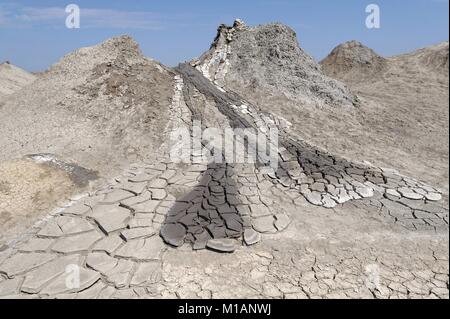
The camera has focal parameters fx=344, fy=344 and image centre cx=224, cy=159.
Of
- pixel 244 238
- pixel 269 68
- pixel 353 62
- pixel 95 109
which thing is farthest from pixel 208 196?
pixel 353 62

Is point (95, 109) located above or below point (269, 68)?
below

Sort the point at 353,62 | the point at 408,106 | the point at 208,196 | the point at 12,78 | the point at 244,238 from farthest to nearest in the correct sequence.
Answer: the point at 12,78
the point at 353,62
the point at 408,106
the point at 208,196
the point at 244,238

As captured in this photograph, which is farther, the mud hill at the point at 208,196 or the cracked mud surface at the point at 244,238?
the mud hill at the point at 208,196

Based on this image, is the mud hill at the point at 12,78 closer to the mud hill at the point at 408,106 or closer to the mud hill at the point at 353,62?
the mud hill at the point at 353,62

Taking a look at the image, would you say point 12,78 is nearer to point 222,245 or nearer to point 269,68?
point 269,68

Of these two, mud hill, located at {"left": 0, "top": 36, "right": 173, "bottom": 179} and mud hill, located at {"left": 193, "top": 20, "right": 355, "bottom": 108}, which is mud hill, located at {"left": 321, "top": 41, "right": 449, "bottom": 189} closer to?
mud hill, located at {"left": 193, "top": 20, "right": 355, "bottom": 108}

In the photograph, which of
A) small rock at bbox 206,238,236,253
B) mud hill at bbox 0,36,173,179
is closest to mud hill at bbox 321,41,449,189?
small rock at bbox 206,238,236,253

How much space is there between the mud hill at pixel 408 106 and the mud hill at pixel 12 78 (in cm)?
2209

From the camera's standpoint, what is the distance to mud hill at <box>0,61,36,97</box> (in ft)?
79.2

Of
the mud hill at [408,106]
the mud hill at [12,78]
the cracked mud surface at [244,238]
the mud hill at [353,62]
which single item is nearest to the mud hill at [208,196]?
the cracked mud surface at [244,238]

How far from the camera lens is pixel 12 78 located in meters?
26.7

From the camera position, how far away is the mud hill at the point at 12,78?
24147 millimetres

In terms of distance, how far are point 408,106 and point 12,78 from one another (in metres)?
27.7
